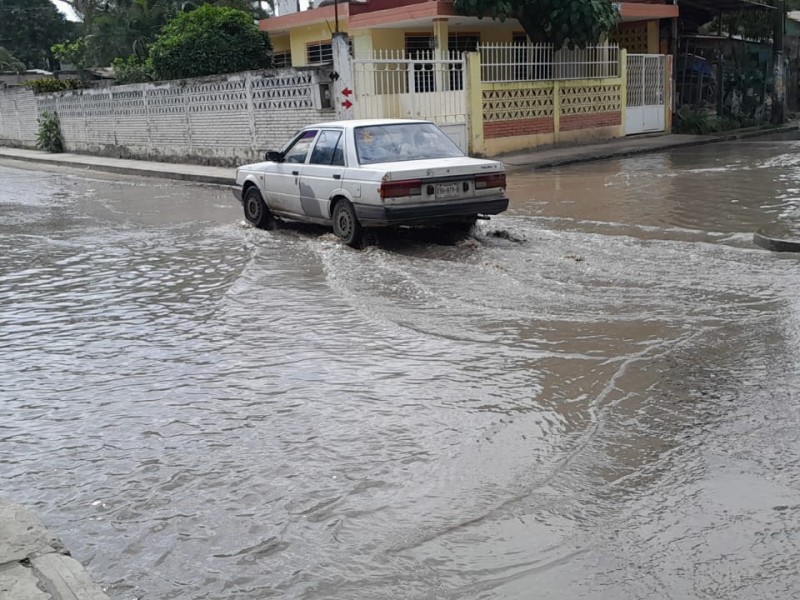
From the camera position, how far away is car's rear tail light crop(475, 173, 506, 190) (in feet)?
33.6

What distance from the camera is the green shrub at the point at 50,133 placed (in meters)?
32.8

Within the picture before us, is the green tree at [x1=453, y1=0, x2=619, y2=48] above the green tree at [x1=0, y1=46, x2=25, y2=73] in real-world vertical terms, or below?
below

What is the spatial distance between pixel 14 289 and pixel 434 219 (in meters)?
4.52

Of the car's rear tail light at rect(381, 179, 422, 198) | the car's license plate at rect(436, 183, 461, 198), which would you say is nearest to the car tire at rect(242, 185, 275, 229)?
the car's rear tail light at rect(381, 179, 422, 198)

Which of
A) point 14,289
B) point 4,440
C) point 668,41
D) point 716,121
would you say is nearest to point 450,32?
point 668,41

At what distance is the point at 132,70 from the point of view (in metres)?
33.5

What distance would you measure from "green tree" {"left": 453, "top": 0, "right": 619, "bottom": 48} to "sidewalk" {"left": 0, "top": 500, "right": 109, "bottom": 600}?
1799cm

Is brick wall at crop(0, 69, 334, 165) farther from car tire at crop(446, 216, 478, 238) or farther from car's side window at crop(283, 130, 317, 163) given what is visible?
car tire at crop(446, 216, 478, 238)

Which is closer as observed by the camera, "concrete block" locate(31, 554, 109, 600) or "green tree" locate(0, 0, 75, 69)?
"concrete block" locate(31, 554, 109, 600)

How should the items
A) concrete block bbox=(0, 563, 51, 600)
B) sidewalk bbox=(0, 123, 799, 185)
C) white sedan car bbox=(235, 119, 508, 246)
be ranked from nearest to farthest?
1. concrete block bbox=(0, 563, 51, 600)
2. white sedan car bbox=(235, 119, 508, 246)
3. sidewalk bbox=(0, 123, 799, 185)

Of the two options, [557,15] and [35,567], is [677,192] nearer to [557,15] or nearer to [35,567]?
[557,15]

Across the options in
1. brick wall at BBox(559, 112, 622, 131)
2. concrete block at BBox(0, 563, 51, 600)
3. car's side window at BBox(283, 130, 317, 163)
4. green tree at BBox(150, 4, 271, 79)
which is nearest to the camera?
concrete block at BBox(0, 563, 51, 600)

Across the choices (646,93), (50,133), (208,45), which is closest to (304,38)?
(208,45)

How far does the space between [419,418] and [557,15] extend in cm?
1709
